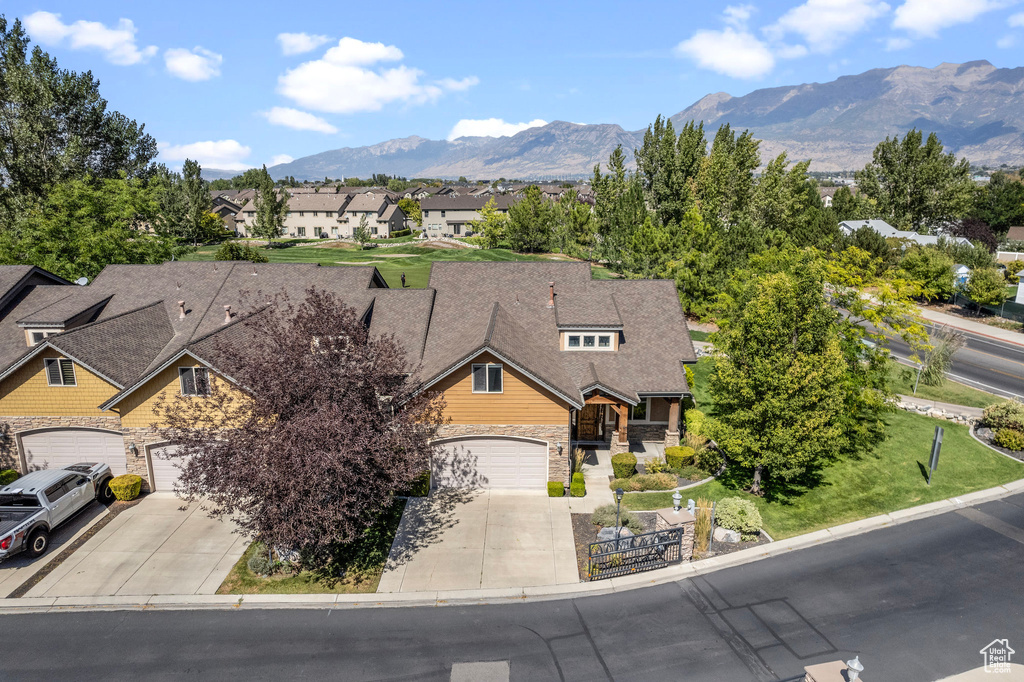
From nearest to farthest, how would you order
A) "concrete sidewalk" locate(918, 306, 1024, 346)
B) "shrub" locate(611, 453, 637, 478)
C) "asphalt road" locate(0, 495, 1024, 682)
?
"asphalt road" locate(0, 495, 1024, 682)
"shrub" locate(611, 453, 637, 478)
"concrete sidewalk" locate(918, 306, 1024, 346)

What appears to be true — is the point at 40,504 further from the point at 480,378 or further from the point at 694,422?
the point at 694,422

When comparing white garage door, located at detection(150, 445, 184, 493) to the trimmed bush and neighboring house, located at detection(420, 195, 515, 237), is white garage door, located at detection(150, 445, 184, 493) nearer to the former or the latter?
the trimmed bush

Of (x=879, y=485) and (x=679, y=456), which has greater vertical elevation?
(x=679, y=456)

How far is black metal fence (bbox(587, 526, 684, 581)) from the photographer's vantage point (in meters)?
17.0

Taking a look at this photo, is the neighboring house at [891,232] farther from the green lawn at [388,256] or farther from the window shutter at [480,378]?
the window shutter at [480,378]

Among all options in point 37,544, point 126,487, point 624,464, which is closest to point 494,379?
point 624,464

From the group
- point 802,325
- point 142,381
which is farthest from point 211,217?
point 802,325

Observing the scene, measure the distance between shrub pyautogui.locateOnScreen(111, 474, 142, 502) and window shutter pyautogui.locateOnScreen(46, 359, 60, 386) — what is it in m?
4.48

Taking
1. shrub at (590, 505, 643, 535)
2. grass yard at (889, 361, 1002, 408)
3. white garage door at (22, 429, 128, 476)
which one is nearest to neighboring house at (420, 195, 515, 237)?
grass yard at (889, 361, 1002, 408)

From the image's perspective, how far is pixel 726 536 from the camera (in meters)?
18.9

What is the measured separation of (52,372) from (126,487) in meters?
5.39

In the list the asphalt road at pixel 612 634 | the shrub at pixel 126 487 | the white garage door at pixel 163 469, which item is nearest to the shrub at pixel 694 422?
the asphalt road at pixel 612 634

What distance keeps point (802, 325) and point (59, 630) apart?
25604 millimetres

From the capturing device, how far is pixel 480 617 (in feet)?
50.6
